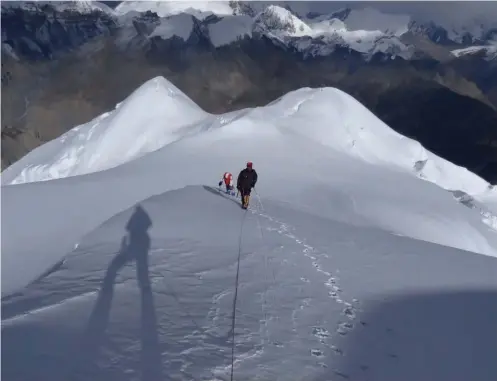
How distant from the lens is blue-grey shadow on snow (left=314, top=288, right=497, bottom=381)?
736 centimetres

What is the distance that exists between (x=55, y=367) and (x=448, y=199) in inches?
1146

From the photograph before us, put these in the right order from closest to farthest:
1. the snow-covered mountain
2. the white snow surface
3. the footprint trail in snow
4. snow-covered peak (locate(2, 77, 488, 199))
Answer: the snow-covered mountain < the footprint trail in snow < the white snow surface < snow-covered peak (locate(2, 77, 488, 199))

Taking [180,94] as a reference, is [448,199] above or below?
below

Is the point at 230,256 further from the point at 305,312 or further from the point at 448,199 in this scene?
the point at 448,199

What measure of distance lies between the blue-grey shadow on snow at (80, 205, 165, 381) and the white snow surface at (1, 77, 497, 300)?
2.93 meters

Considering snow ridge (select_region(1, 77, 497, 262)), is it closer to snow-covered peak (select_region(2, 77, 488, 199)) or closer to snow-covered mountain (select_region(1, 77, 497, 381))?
snow-covered peak (select_region(2, 77, 488, 199))

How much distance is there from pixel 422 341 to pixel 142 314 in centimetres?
382

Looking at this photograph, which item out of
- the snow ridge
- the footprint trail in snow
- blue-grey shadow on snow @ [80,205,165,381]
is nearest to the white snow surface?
the snow ridge

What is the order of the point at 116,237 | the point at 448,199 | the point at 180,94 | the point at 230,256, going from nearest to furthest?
the point at 230,256 → the point at 116,237 → the point at 448,199 → the point at 180,94

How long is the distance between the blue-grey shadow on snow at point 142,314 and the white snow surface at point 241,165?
2926 mm

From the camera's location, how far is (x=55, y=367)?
267 inches

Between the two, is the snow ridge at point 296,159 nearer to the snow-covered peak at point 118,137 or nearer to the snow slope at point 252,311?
the snow-covered peak at point 118,137

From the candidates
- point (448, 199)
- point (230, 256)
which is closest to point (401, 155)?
point (448, 199)

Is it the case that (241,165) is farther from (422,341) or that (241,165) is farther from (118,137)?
(422,341)
